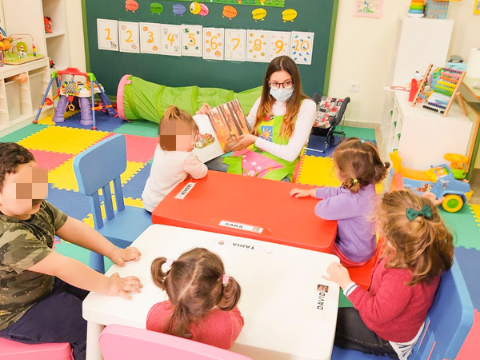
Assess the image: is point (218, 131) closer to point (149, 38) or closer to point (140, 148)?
point (140, 148)

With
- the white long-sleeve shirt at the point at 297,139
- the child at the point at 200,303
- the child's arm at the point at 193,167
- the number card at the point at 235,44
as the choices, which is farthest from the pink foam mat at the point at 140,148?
the child at the point at 200,303

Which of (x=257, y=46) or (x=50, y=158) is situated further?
(x=257, y=46)

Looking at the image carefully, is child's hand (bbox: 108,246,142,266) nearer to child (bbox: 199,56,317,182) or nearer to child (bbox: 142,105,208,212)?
child (bbox: 142,105,208,212)

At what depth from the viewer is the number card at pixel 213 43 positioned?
4.59 metres

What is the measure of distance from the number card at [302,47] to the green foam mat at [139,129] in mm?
1514

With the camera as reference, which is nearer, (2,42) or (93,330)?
(93,330)

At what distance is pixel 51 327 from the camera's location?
1392 mm

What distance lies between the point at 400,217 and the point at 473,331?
0.58m

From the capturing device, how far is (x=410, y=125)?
3293mm

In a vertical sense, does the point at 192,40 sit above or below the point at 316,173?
above

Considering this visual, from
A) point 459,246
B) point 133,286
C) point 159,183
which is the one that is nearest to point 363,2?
point 459,246

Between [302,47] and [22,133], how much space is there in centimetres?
266

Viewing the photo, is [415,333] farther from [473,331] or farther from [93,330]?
[93,330]

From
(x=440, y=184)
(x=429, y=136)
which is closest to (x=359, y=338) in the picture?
(x=440, y=184)
